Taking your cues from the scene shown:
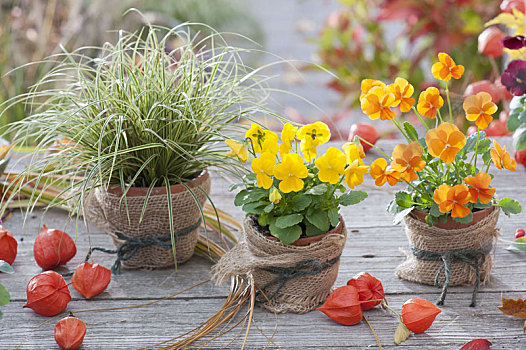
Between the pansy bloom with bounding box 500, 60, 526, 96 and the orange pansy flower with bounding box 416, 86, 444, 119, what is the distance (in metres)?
0.17

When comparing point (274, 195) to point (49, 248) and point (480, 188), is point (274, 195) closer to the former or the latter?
point (480, 188)

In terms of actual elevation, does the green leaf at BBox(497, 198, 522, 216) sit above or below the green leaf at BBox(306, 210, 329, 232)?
above

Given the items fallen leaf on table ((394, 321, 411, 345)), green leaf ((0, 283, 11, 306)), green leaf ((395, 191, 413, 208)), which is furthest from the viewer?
green leaf ((395, 191, 413, 208))

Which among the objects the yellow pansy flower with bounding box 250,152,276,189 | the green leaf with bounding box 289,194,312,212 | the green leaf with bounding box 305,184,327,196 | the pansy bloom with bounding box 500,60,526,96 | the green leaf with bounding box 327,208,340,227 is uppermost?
the pansy bloom with bounding box 500,60,526,96

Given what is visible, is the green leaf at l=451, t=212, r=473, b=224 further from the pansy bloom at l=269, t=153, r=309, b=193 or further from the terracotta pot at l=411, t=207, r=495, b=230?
the pansy bloom at l=269, t=153, r=309, b=193

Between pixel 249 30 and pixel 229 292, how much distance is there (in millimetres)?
3693

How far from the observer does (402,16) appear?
2260 millimetres

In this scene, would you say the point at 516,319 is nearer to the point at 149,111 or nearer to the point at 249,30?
the point at 149,111

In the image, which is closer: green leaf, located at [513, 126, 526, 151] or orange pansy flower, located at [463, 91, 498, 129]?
orange pansy flower, located at [463, 91, 498, 129]

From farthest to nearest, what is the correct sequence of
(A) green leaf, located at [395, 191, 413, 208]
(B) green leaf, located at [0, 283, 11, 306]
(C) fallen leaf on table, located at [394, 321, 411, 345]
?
(A) green leaf, located at [395, 191, 413, 208] < (C) fallen leaf on table, located at [394, 321, 411, 345] < (B) green leaf, located at [0, 283, 11, 306]

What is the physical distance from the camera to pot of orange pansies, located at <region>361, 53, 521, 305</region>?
899 mm

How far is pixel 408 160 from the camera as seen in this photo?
904 millimetres

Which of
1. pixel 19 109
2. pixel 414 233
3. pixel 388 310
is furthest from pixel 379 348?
pixel 19 109

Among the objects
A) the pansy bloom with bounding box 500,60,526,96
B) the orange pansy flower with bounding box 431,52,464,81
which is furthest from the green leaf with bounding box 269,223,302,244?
the pansy bloom with bounding box 500,60,526,96
